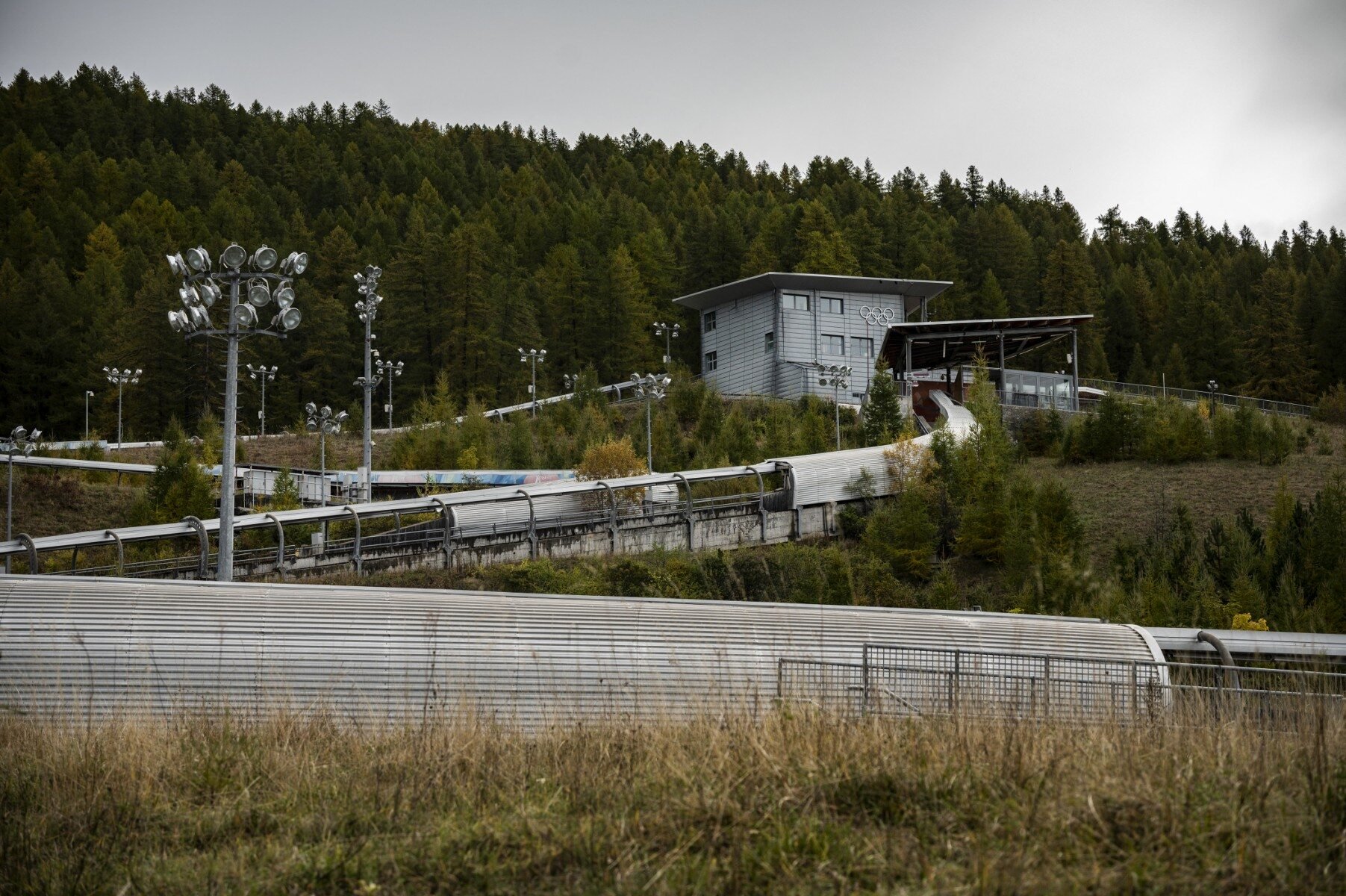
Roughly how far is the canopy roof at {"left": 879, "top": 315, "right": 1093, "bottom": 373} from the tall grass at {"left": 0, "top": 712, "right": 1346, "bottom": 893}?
46664 mm

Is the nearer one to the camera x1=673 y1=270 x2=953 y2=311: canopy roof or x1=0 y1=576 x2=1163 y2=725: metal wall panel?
x1=0 y1=576 x2=1163 y2=725: metal wall panel

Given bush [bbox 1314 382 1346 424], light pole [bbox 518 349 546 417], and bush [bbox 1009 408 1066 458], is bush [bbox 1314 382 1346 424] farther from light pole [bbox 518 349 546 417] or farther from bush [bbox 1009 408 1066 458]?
light pole [bbox 518 349 546 417]

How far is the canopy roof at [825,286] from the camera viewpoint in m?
60.1

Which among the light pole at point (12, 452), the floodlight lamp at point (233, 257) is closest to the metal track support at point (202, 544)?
the light pole at point (12, 452)

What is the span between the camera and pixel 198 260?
20156 millimetres

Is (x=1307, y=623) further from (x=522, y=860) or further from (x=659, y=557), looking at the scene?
(x=522, y=860)

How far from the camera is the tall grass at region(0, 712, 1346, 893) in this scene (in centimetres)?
581

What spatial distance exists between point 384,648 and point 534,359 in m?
50.9

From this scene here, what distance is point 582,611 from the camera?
13844 millimetres

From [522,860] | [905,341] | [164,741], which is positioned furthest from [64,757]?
[905,341]

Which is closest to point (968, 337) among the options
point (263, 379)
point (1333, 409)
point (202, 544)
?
point (1333, 409)

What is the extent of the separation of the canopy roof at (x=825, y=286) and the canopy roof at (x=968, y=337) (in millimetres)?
3540

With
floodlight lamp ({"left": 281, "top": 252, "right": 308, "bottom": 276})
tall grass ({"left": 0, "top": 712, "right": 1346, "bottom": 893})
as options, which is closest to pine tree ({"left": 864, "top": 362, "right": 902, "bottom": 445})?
floodlight lamp ({"left": 281, "top": 252, "right": 308, "bottom": 276})

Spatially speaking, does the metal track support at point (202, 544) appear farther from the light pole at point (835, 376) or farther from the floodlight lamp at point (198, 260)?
the light pole at point (835, 376)
